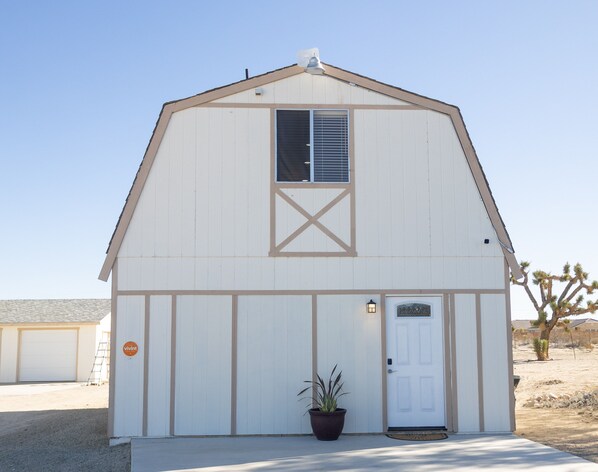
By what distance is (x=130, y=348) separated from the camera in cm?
1066

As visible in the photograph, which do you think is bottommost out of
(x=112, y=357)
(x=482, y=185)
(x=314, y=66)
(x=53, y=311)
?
(x=112, y=357)

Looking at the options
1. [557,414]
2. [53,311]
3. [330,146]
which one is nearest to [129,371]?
[330,146]

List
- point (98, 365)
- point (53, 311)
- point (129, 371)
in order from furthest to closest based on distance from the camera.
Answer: point (53, 311), point (98, 365), point (129, 371)

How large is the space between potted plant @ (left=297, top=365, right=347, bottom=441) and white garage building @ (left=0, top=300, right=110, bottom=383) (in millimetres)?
18577

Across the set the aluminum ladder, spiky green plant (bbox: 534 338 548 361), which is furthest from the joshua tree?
the aluminum ladder

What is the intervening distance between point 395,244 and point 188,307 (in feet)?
11.8

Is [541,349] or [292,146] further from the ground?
[292,146]

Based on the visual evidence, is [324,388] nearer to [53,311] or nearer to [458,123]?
[458,123]

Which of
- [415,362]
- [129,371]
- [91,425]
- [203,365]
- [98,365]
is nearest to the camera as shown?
[129,371]

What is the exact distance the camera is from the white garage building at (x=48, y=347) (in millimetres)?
27016

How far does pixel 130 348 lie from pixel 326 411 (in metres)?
3.30

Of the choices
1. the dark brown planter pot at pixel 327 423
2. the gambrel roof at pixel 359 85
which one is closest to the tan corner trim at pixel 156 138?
the gambrel roof at pixel 359 85

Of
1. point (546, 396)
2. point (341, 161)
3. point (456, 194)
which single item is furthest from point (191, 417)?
point (546, 396)

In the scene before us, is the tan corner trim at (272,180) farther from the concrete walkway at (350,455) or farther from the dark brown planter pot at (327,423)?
the concrete walkway at (350,455)
